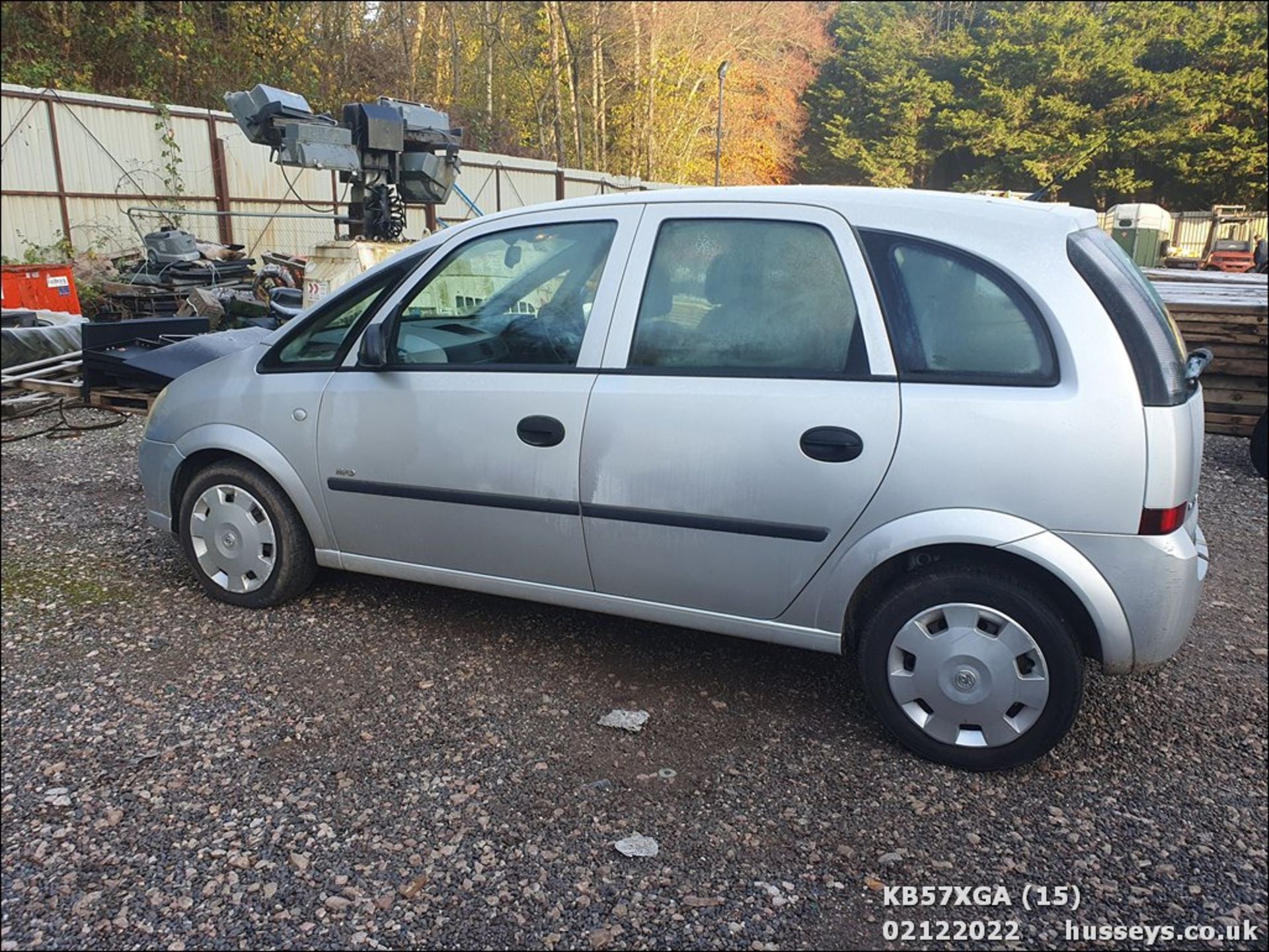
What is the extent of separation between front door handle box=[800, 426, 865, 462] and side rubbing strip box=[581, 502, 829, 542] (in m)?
0.23

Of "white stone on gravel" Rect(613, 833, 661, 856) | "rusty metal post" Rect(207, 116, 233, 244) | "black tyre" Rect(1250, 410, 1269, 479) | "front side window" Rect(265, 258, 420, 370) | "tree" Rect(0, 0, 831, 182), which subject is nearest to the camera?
"white stone on gravel" Rect(613, 833, 661, 856)

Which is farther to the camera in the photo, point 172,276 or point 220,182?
point 220,182

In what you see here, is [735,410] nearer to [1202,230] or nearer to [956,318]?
[956,318]

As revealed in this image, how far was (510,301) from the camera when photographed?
138 inches

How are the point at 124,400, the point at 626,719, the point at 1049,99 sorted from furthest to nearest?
the point at 1049,99
the point at 124,400
the point at 626,719

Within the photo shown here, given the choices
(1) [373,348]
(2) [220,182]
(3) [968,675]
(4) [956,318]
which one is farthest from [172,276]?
(3) [968,675]

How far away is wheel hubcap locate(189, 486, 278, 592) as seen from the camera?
3887 mm

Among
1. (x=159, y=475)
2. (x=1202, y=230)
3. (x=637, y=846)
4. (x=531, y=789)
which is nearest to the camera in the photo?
(x=637, y=846)

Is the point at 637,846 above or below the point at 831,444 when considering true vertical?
below

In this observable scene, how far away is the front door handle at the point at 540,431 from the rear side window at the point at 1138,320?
1699 mm

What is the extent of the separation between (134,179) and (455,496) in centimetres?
1407

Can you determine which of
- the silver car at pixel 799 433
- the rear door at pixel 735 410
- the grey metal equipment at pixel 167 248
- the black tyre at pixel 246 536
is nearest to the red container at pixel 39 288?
the grey metal equipment at pixel 167 248

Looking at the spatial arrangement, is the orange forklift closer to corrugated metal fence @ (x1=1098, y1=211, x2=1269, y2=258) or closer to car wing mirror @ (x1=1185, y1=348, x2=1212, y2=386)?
corrugated metal fence @ (x1=1098, y1=211, x2=1269, y2=258)

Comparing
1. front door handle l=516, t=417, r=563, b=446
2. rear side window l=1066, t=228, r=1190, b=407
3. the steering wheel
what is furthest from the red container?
rear side window l=1066, t=228, r=1190, b=407
